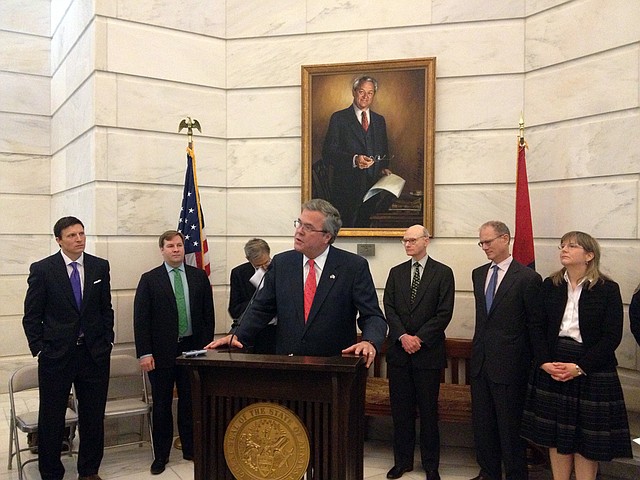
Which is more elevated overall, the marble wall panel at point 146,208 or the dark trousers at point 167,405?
the marble wall panel at point 146,208

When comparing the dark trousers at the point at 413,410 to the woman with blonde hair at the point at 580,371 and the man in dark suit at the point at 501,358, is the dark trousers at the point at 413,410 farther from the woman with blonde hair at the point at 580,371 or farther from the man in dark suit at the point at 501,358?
the woman with blonde hair at the point at 580,371

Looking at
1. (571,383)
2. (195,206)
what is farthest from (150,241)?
(571,383)

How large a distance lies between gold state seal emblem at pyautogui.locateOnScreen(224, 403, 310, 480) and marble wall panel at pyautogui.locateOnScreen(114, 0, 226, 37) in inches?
162

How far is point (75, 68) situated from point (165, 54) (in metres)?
1.02

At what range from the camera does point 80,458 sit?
450cm

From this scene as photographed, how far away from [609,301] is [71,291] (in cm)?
358

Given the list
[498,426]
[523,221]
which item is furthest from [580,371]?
[523,221]

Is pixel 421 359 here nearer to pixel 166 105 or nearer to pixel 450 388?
pixel 450 388

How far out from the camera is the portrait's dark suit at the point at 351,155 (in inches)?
226

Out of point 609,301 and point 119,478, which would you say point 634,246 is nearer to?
point 609,301

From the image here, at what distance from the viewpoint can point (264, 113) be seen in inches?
238

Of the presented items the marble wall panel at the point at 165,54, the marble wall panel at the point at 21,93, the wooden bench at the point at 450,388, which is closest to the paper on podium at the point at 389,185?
the wooden bench at the point at 450,388

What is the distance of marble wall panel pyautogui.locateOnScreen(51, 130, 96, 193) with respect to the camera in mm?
5578

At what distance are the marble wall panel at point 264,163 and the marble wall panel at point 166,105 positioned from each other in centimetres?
27
